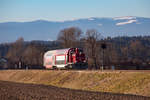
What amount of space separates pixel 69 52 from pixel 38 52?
282 ft

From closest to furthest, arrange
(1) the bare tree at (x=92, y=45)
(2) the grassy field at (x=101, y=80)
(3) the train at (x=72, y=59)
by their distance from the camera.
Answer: (2) the grassy field at (x=101, y=80) → (3) the train at (x=72, y=59) → (1) the bare tree at (x=92, y=45)

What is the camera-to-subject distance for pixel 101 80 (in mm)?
45688

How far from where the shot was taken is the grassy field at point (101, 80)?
38469 millimetres

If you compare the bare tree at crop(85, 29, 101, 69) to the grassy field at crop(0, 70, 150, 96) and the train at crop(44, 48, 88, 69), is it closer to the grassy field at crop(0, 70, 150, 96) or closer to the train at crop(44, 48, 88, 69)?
the train at crop(44, 48, 88, 69)

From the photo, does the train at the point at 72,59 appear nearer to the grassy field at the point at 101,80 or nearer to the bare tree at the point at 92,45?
the grassy field at the point at 101,80

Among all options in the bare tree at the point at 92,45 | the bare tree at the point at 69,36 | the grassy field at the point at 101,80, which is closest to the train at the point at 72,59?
the grassy field at the point at 101,80

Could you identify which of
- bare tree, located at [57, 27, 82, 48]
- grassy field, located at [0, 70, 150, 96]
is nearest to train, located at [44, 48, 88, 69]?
grassy field, located at [0, 70, 150, 96]

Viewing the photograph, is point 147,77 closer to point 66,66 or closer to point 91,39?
point 66,66

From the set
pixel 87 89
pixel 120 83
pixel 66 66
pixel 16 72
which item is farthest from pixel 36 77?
pixel 120 83

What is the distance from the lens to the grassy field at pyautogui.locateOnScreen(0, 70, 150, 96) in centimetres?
3847

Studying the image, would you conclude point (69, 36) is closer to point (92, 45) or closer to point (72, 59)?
point (92, 45)

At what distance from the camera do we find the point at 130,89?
127 feet

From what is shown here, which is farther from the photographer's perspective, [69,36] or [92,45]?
[69,36]

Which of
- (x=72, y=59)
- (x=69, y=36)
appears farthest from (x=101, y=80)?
(x=69, y=36)
